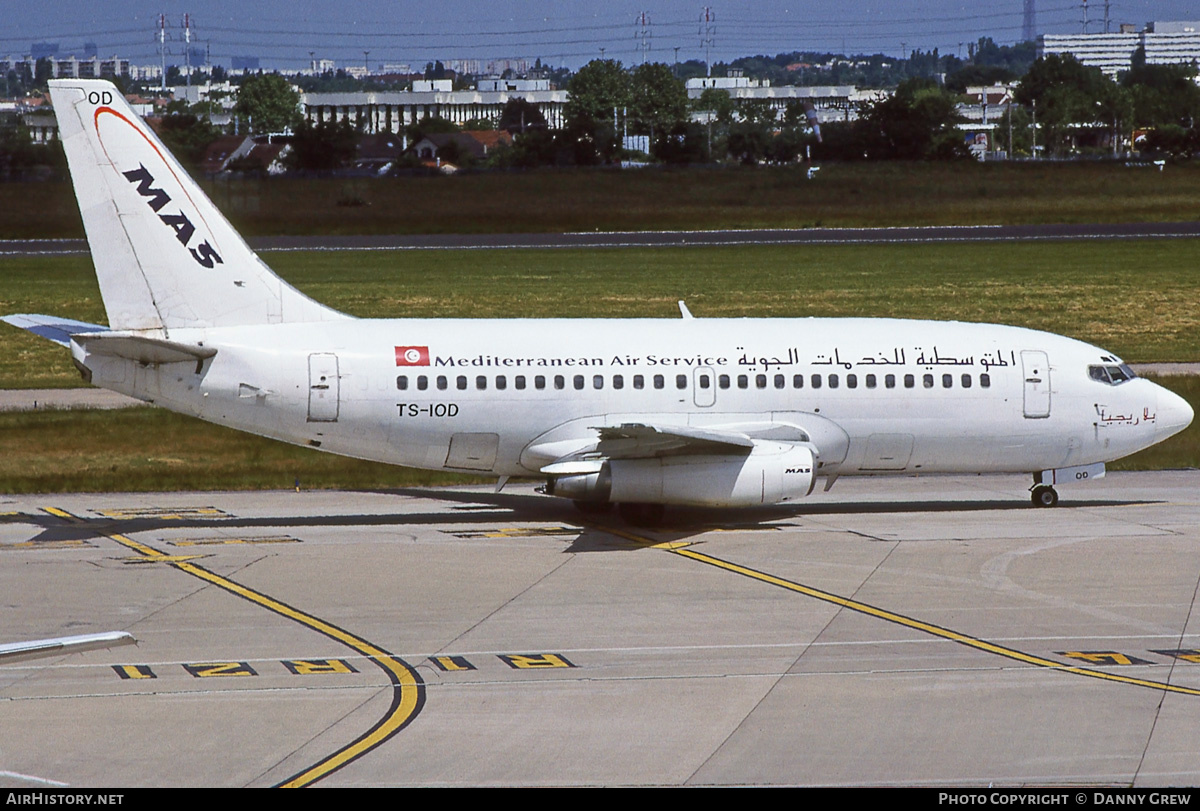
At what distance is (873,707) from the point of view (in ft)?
60.9

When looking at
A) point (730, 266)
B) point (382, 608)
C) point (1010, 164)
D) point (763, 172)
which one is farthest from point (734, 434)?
point (1010, 164)

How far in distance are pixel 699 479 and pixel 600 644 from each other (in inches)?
313

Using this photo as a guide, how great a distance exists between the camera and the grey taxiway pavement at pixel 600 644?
1675 cm

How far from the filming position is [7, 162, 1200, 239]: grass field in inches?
3580

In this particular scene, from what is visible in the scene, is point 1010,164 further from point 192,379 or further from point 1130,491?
point 192,379

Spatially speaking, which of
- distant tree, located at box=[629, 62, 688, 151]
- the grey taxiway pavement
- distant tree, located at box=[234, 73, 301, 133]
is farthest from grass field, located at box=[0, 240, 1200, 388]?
distant tree, located at box=[629, 62, 688, 151]

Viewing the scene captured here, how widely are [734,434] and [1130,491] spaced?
11000 mm

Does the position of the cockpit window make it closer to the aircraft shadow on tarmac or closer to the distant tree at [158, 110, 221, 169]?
the aircraft shadow on tarmac

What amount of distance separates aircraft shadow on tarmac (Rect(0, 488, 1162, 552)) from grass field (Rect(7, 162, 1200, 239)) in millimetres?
55205

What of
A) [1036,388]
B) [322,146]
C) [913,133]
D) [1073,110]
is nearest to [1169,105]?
[1073,110]

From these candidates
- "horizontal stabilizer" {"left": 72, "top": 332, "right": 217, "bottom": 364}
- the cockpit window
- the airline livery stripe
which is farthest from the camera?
the cockpit window

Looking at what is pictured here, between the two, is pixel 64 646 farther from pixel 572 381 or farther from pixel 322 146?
pixel 322 146

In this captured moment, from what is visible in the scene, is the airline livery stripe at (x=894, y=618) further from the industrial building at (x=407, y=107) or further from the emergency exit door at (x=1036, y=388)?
the industrial building at (x=407, y=107)

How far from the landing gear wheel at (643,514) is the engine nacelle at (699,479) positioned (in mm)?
775
